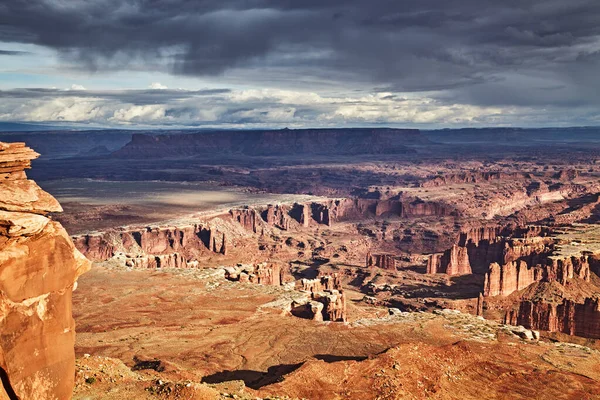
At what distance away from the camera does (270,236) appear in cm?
19425

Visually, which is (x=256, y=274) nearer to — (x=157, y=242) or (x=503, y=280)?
(x=503, y=280)

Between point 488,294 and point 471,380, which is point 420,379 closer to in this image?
point 471,380

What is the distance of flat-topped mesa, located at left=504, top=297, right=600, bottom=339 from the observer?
83625 millimetres

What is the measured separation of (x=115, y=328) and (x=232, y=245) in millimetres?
103954

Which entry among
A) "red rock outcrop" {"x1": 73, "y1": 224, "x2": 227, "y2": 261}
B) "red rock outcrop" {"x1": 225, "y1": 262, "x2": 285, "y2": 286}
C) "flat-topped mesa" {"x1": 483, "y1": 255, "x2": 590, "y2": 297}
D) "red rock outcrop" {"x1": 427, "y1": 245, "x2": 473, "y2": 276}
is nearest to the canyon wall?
"red rock outcrop" {"x1": 427, "y1": 245, "x2": 473, "y2": 276}

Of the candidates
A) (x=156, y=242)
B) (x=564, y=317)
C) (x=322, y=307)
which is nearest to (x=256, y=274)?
(x=322, y=307)

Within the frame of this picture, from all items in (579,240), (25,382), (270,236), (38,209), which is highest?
(38,209)

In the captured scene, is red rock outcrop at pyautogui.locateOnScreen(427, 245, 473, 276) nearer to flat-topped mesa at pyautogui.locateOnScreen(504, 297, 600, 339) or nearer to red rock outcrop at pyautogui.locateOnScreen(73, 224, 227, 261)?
flat-topped mesa at pyautogui.locateOnScreen(504, 297, 600, 339)

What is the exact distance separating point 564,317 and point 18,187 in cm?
8042

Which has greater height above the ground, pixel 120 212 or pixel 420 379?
pixel 420 379

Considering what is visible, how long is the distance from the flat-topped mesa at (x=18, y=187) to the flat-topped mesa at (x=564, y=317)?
3035 inches

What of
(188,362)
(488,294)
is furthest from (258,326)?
(488,294)

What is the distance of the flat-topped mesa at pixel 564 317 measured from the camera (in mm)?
83625

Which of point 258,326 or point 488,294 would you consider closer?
point 258,326
